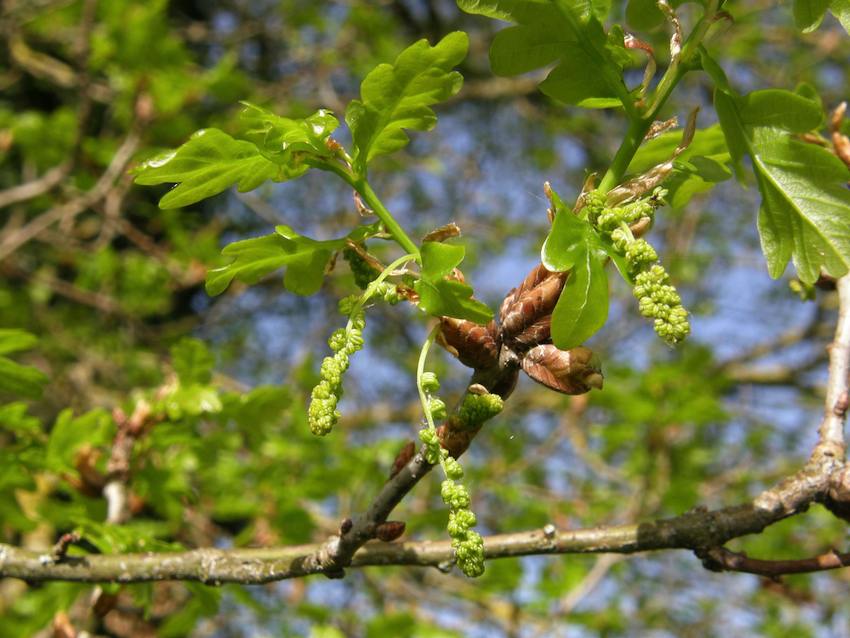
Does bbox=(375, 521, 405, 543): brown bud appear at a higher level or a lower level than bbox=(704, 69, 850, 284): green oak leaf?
lower

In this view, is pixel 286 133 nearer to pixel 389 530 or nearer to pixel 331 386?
pixel 331 386

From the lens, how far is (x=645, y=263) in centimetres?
→ 98

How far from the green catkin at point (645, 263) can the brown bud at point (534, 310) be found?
97 mm

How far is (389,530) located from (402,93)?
61cm

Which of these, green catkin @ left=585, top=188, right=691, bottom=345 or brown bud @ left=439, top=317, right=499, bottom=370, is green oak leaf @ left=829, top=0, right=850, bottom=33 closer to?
green catkin @ left=585, top=188, right=691, bottom=345

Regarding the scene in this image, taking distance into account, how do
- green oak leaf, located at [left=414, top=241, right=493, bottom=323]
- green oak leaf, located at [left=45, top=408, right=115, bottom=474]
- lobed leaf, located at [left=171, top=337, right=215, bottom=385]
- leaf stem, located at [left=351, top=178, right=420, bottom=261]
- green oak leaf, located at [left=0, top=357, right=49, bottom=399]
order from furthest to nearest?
lobed leaf, located at [left=171, top=337, right=215, bottom=385] → green oak leaf, located at [left=45, top=408, right=115, bottom=474] → green oak leaf, located at [left=0, top=357, right=49, bottom=399] → leaf stem, located at [left=351, top=178, right=420, bottom=261] → green oak leaf, located at [left=414, top=241, right=493, bottom=323]

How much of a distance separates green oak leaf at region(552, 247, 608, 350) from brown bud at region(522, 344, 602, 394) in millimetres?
Result: 68

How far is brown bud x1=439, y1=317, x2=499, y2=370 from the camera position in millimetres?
1088

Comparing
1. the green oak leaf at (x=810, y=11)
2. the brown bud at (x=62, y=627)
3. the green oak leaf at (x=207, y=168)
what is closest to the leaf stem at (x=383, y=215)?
the green oak leaf at (x=207, y=168)

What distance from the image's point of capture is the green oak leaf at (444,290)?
102 cm

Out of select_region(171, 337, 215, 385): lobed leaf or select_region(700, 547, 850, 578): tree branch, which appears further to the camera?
select_region(171, 337, 215, 385): lobed leaf

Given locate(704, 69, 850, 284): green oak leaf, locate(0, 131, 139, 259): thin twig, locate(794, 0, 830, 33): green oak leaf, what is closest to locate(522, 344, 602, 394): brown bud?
locate(704, 69, 850, 284): green oak leaf

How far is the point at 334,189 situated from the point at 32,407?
3246 millimetres

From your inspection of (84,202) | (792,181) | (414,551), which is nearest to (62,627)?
(414,551)
